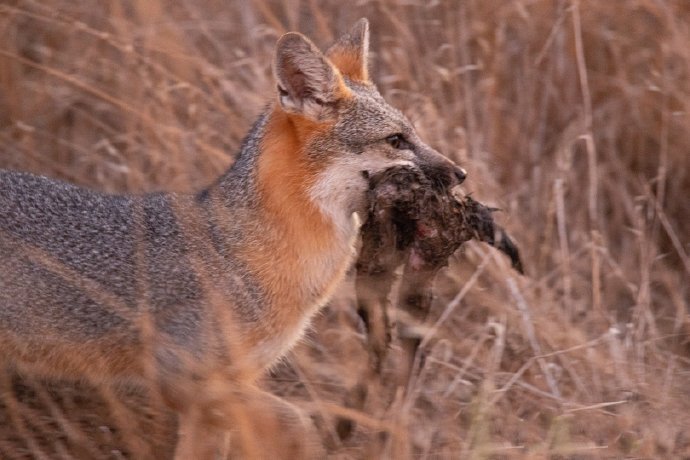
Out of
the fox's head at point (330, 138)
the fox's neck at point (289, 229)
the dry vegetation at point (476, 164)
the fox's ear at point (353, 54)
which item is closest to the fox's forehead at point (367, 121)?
the fox's head at point (330, 138)

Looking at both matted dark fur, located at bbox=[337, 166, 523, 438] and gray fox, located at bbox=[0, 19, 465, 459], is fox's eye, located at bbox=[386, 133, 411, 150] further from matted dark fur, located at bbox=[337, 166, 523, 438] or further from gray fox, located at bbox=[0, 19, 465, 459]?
matted dark fur, located at bbox=[337, 166, 523, 438]

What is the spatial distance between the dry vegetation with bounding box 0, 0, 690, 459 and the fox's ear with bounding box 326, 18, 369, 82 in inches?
44.6

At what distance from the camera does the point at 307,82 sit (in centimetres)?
391

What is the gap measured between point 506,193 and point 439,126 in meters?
0.68

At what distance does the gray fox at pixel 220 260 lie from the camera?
12.5 feet

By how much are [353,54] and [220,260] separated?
1065mm

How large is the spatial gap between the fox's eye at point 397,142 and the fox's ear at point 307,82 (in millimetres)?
234

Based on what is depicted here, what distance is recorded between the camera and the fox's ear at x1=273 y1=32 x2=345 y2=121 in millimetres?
3857

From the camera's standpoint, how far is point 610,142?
637 centimetres

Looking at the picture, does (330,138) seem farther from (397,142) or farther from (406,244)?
(406,244)

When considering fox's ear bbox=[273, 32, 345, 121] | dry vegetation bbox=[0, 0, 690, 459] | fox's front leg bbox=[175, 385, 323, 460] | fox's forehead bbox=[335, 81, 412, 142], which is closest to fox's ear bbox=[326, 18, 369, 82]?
fox's forehead bbox=[335, 81, 412, 142]

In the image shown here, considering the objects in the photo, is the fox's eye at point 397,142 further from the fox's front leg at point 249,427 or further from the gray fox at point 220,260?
the fox's front leg at point 249,427

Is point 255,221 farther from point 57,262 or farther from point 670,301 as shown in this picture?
point 670,301

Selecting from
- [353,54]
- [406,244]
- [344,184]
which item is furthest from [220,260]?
[353,54]
